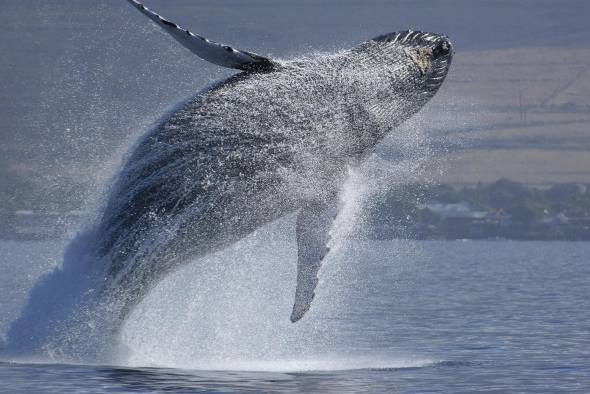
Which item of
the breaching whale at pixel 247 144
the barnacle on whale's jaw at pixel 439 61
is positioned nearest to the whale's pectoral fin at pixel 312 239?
the breaching whale at pixel 247 144

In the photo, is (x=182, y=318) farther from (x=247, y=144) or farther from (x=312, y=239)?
(x=247, y=144)

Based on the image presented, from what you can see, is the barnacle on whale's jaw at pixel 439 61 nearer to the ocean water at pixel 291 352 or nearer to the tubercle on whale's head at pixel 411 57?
the tubercle on whale's head at pixel 411 57

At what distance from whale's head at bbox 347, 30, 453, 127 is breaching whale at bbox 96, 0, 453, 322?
14mm

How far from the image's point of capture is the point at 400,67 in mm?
17031

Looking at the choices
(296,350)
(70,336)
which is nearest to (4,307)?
(296,350)

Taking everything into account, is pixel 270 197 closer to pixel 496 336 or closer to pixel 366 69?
pixel 366 69

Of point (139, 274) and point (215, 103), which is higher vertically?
point (215, 103)

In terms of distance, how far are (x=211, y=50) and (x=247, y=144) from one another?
133 centimetres

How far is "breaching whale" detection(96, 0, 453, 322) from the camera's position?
16.5m

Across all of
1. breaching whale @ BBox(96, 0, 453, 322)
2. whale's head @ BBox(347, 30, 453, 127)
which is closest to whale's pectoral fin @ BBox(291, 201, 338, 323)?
breaching whale @ BBox(96, 0, 453, 322)

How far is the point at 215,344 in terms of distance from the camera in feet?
66.1

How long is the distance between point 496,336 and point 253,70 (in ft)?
33.5

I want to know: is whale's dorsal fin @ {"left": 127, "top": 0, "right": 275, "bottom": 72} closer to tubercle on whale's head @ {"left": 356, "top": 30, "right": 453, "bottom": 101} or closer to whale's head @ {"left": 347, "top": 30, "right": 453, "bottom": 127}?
whale's head @ {"left": 347, "top": 30, "right": 453, "bottom": 127}

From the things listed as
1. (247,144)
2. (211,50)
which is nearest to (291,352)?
(247,144)
